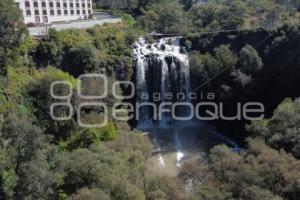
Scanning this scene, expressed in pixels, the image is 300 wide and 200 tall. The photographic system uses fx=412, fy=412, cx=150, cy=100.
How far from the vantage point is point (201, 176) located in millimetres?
26953

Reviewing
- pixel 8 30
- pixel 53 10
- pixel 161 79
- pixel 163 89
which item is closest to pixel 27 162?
pixel 8 30

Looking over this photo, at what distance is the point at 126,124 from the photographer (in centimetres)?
3928

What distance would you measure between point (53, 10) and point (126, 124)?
29814 mm

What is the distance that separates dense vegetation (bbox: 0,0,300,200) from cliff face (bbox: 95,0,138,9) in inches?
21.6

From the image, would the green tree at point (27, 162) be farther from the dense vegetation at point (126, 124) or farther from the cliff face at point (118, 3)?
the cliff face at point (118, 3)

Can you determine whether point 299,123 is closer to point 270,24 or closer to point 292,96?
point 292,96

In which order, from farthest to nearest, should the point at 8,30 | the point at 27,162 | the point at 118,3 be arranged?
the point at 118,3 → the point at 8,30 → the point at 27,162

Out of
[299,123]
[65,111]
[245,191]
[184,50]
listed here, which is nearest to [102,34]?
[184,50]

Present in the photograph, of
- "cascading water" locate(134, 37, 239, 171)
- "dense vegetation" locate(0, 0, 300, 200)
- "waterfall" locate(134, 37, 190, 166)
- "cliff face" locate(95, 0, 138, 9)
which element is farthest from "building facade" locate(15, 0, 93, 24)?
"waterfall" locate(134, 37, 190, 166)

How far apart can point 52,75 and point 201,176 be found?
18.3 metres

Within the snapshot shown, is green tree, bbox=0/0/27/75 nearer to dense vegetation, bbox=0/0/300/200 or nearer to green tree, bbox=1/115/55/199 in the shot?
dense vegetation, bbox=0/0/300/200

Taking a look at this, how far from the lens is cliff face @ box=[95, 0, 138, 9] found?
243 feet

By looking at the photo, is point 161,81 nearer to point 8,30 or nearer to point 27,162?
point 8,30

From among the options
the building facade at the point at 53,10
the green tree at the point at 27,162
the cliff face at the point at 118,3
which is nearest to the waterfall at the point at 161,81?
the building facade at the point at 53,10
